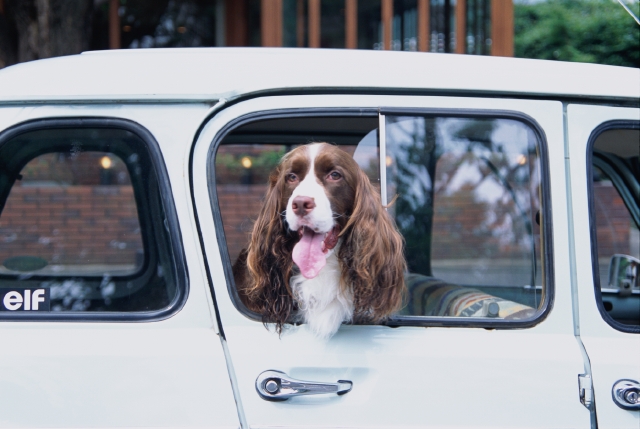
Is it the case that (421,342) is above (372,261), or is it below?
below

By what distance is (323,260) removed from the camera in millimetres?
2088

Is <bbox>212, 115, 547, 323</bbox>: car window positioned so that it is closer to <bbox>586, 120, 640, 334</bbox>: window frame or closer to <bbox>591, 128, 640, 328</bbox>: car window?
<bbox>586, 120, 640, 334</bbox>: window frame

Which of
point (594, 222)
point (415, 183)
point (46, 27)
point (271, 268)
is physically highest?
point (46, 27)

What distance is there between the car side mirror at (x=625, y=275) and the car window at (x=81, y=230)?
8.68 feet

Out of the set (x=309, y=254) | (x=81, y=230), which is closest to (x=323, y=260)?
(x=309, y=254)

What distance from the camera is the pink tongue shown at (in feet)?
6.77

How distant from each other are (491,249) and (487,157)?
1.79m

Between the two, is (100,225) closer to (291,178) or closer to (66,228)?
(66,228)

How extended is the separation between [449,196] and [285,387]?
2.67 metres

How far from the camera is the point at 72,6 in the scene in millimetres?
5547

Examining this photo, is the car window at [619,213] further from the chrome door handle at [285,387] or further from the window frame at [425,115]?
the chrome door handle at [285,387]

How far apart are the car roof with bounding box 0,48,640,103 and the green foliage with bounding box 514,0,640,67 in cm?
1441

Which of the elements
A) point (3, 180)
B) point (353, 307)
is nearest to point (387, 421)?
point (353, 307)

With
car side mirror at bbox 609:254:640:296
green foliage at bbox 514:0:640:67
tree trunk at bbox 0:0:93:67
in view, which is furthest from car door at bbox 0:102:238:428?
green foliage at bbox 514:0:640:67
